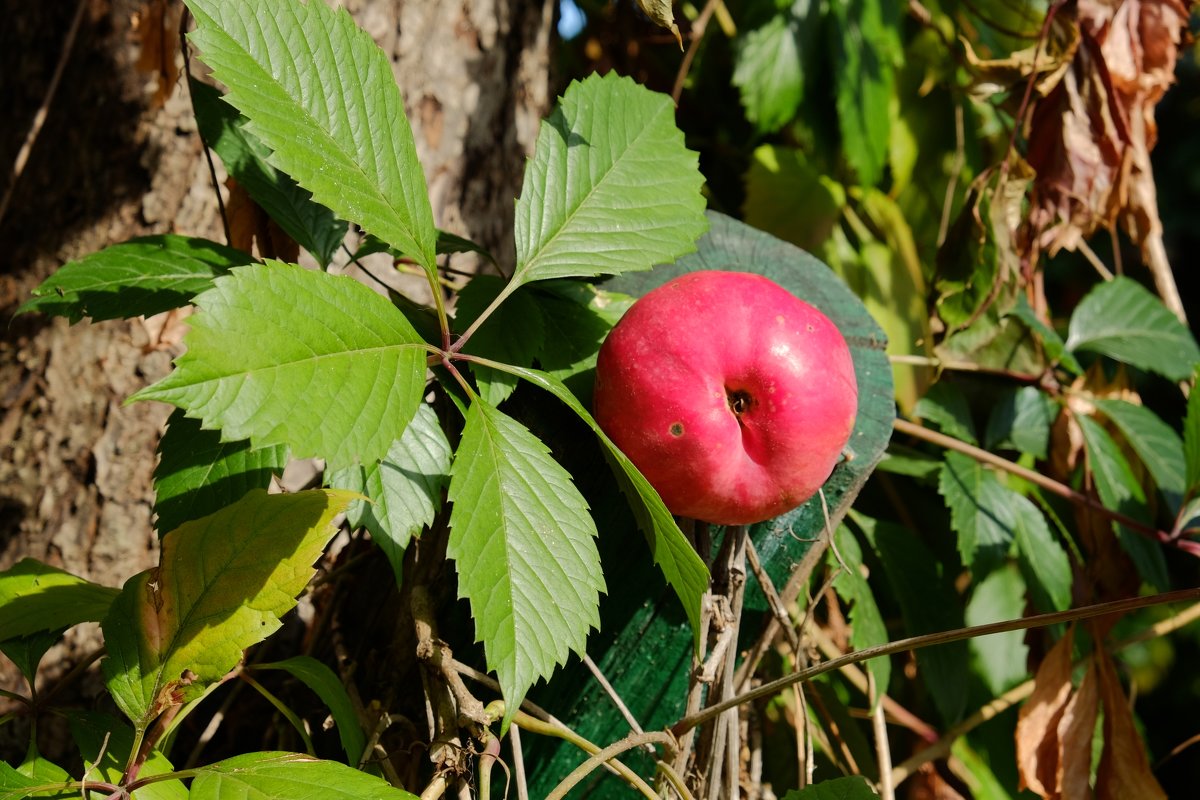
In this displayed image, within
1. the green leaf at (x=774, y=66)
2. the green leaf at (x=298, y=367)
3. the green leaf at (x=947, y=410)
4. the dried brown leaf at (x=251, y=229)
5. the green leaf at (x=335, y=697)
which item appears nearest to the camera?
the green leaf at (x=298, y=367)

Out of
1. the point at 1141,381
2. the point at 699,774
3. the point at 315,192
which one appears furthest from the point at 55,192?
the point at 1141,381

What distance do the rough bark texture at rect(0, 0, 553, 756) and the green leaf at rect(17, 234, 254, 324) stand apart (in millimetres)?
340

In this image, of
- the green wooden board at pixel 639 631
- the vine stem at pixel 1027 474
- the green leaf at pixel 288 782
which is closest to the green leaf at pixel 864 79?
the vine stem at pixel 1027 474

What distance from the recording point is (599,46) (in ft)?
6.16

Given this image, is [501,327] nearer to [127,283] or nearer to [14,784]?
[127,283]

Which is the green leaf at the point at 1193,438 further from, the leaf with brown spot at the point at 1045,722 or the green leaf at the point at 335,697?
the green leaf at the point at 335,697

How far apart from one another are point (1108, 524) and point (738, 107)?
99 cm

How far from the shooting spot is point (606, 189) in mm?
905

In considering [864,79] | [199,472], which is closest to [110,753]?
[199,472]

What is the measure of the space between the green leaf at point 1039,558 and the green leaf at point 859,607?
25 cm

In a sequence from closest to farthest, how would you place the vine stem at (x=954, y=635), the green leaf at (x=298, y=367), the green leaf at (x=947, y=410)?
the green leaf at (x=298, y=367) → the vine stem at (x=954, y=635) → the green leaf at (x=947, y=410)

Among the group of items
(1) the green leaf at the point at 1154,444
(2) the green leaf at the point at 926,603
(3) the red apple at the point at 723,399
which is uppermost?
(3) the red apple at the point at 723,399

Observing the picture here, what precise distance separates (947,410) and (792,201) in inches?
19.3

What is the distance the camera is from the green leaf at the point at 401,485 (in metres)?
0.78
